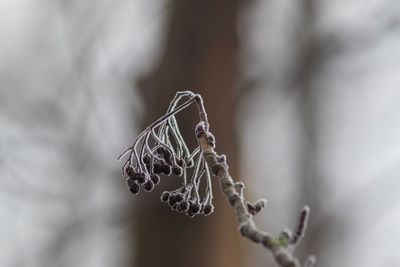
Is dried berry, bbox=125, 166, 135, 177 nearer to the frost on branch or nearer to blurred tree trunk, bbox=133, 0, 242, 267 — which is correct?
the frost on branch

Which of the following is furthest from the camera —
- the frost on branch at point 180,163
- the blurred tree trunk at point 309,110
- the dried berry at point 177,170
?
the blurred tree trunk at point 309,110

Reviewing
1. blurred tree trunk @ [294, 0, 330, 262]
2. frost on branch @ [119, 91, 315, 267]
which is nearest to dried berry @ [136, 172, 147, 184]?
frost on branch @ [119, 91, 315, 267]

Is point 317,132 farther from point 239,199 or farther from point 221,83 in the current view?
point 239,199

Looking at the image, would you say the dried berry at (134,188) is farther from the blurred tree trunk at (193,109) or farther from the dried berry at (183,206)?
the blurred tree trunk at (193,109)

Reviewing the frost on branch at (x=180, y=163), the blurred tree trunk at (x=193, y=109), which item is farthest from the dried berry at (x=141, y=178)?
the blurred tree trunk at (x=193, y=109)

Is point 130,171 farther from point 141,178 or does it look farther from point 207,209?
point 207,209

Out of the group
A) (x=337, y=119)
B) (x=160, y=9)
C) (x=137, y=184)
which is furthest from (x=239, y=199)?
(x=337, y=119)

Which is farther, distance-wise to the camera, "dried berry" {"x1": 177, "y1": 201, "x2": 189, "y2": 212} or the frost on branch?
"dried berry" {"x1": 177, "y1": 201, "x2": 189, "y2": 212}

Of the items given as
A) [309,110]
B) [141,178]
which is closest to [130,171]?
Answer: [141,178]

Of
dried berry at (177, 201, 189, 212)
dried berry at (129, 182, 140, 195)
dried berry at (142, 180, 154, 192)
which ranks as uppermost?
dried berry at (129, 182, 140, 195)
